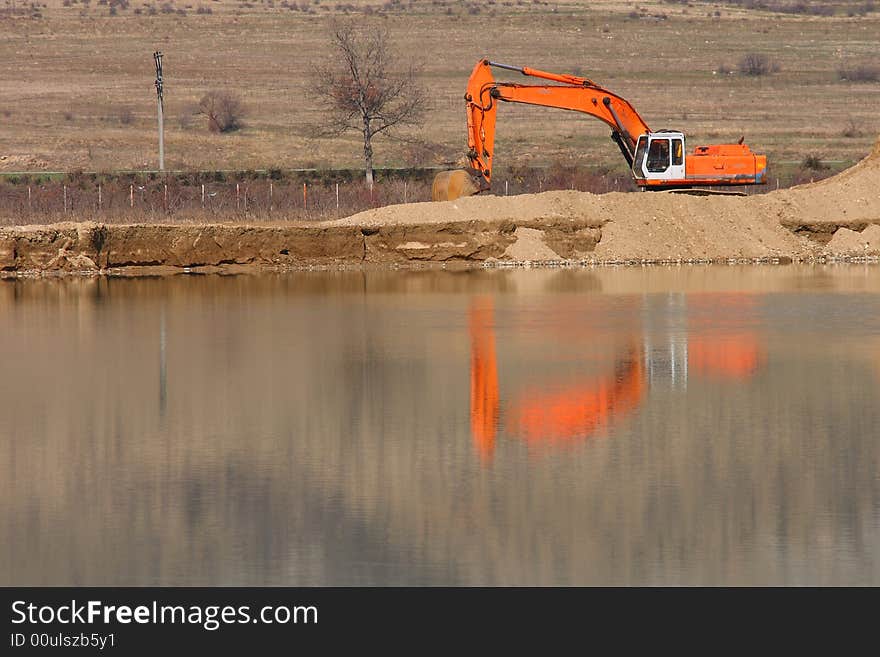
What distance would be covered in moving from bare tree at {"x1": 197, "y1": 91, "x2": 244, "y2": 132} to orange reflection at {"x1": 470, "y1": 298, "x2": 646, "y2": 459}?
81766mm

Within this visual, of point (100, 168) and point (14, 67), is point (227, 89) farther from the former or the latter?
point (100, 168)

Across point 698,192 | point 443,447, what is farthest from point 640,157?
point 443,447

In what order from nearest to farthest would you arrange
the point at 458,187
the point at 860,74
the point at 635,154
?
the point at 458,187 < the point at 635,154 < the point at 860,74

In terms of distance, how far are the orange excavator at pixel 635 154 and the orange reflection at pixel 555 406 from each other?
23701 mm

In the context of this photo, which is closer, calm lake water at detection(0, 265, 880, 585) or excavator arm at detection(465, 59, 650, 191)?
calm lake water at detection(0, 265, 880, 585)

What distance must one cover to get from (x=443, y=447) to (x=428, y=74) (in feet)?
346

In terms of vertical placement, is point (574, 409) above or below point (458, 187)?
below

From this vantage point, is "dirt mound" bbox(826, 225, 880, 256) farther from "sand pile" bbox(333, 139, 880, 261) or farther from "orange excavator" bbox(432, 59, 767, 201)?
"orange excavator" bbox(432, 59, 767, 201)

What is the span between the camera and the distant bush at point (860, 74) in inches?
4779

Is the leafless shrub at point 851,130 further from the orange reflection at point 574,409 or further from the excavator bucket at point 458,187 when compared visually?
the orange reflection at point 574,409

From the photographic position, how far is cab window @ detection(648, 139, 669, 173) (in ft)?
155

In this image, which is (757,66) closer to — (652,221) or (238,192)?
(238,192)

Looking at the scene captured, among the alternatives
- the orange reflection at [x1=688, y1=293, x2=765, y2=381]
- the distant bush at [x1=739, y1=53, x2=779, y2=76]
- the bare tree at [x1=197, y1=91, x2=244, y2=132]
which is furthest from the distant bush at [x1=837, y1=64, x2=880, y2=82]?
the orange reflection at [x1=688, y1=293, x2=765, y2=381]

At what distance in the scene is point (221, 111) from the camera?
103 metres
